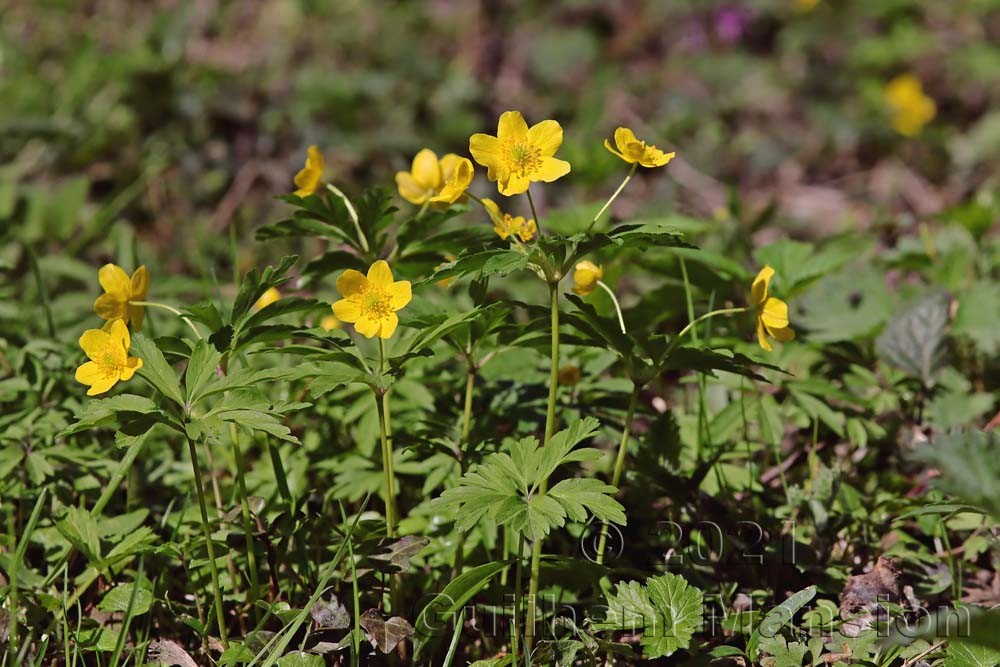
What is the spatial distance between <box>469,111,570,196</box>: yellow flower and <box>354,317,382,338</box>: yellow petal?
328 millimetres

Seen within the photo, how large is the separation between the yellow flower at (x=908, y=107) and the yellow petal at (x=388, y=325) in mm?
4268

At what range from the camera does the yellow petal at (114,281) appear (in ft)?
5.75

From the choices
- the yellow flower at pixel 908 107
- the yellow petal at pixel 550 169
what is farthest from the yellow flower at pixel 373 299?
the yellow flower at pixel 908 107

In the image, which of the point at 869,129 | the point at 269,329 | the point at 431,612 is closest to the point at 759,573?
the point at 431,612

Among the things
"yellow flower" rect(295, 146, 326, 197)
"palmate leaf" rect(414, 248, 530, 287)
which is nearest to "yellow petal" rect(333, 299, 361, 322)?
"palmate leaf" rect(414, 248, 530, 287)

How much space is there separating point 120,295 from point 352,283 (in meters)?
0.47

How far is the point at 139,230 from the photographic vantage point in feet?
14.0

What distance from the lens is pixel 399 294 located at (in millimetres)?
1686

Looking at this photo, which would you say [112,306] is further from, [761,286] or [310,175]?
[761,286]

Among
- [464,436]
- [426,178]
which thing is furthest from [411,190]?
[464,436]

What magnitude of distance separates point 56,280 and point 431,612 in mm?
2279

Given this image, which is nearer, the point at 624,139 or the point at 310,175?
the point at 624,139

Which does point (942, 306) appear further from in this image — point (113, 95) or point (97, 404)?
point (113, 95)

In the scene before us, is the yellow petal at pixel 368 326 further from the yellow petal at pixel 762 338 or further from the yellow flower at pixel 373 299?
the yellow petal at pixel 762 338
